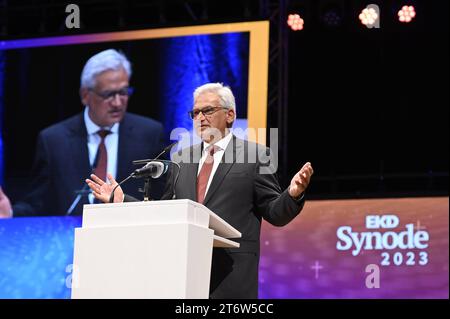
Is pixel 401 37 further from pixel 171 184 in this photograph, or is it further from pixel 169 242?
pixel 169 242

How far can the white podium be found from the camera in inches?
107

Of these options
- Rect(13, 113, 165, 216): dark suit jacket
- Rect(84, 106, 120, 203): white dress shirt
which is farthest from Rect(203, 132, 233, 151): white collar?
Rect(84, 106, 120, 203): white dress shirt

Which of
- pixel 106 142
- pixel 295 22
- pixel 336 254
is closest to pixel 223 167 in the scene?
pixel 106 142

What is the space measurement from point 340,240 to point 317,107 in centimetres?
194

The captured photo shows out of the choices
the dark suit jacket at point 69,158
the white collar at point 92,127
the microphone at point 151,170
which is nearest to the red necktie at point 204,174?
the microphone at point 151,170

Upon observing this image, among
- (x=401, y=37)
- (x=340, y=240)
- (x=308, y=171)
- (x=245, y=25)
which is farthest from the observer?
(x=401, y=37)

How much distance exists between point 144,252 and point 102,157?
448 cm

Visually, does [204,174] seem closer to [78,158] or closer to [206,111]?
[206,111]

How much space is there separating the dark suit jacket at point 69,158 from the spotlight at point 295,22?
5.73 ft

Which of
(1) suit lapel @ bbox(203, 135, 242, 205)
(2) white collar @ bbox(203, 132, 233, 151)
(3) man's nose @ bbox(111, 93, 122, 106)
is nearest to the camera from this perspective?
(1) suit lapel @ bbox(203, 135, 242, 205)

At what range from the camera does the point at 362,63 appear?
8.59 m

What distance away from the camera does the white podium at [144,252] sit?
2.72 metres

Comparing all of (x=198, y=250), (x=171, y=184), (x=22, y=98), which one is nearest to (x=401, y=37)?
(x=22, y=98)

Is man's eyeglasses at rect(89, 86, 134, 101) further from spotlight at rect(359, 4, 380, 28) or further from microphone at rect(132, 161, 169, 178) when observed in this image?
microphone at rect(132, 161, 169, 178)
